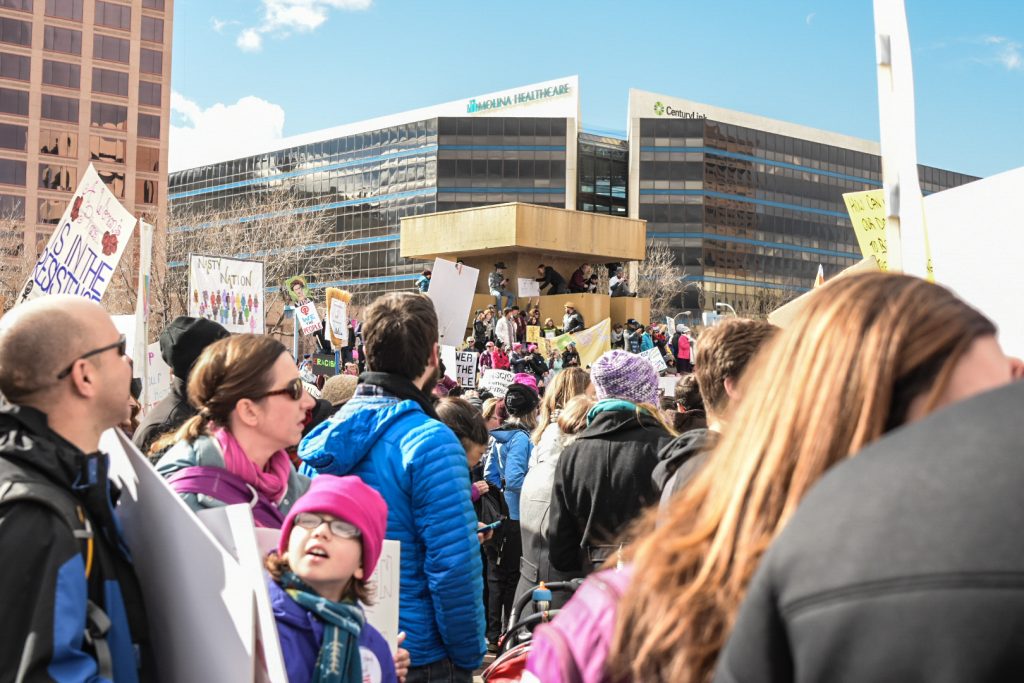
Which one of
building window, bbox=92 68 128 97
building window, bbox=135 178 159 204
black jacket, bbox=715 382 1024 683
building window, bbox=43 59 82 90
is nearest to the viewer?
black jacket, bbox=715 382 1024 683

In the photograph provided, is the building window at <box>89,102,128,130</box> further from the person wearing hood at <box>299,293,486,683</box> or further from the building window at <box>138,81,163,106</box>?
the person wearing hood at <box>299,293,486,683</box>

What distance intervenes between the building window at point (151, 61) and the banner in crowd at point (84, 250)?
101990 millimetres

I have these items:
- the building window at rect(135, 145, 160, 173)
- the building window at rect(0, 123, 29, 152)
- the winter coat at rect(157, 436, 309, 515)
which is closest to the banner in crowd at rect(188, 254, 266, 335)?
the winter coat at rect(157, 436, 309, 515)

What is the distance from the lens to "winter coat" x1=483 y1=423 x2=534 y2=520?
6723 mm

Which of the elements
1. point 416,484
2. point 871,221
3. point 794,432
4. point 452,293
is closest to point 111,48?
point 452,293

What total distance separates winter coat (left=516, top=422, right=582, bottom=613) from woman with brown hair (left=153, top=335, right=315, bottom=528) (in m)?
1.98

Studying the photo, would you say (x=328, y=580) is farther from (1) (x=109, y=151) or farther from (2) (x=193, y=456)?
(1) (x=109, y=151)

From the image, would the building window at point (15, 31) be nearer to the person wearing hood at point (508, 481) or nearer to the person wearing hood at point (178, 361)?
the person wearing hood at point (508, 481)

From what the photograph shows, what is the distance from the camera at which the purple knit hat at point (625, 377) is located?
421 centimetres

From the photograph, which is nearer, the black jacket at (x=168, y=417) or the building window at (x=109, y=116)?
the black jacket at (x=168, y=417)

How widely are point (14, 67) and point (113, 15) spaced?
11398 millimetres

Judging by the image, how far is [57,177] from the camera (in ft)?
306

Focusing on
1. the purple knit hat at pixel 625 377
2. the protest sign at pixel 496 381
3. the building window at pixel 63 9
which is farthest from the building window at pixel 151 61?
the purple knit hat at pixel 625 377

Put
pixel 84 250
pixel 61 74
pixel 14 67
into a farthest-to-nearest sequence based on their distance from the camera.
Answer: pixel 61 74
pixel 14 67
pixel 84 250
